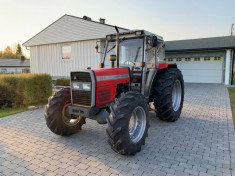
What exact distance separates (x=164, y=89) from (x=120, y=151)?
2.25 meters

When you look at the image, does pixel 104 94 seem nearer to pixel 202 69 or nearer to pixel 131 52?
pixel 131 52

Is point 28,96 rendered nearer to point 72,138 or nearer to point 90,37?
point 72,138

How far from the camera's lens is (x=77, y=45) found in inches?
495

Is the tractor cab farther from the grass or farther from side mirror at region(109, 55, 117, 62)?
the grass

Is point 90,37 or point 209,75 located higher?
point 90,37

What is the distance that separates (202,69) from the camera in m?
14.7

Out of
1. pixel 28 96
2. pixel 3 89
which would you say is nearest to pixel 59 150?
pixel 28 96

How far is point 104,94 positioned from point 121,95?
0.42 m

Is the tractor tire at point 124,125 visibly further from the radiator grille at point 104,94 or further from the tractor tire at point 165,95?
the tractor tire at point 165,95

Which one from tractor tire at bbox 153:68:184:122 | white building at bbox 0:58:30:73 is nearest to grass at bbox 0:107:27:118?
tractor tire at bbox 153:68:184:122

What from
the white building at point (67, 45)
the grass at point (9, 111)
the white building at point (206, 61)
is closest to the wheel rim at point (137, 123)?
the grass at point (9, 111)

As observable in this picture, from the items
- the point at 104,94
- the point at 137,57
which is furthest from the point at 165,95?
the point at 104,94

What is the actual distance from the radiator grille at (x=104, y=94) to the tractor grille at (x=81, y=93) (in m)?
0.21

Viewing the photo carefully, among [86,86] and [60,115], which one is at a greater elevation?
[86,86]
